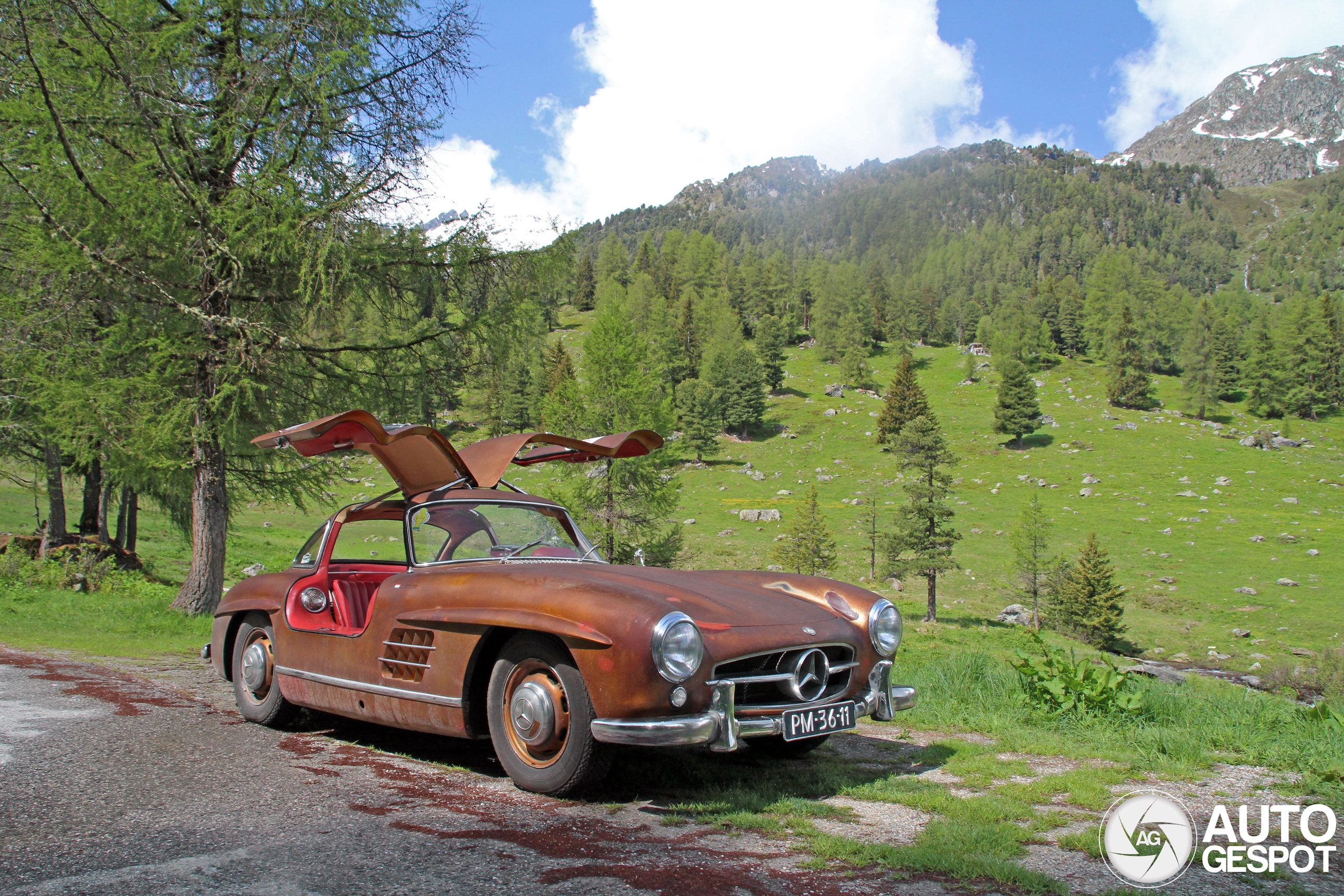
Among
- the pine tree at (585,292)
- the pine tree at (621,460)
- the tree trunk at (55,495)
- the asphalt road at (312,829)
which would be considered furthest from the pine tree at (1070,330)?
the asphalt road at (312,829)

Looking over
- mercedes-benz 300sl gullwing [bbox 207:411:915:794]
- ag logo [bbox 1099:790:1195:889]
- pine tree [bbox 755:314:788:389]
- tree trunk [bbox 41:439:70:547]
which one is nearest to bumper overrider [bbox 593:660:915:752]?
mercedes-benz 300sl gullwing [bbox 207:411:915:794]

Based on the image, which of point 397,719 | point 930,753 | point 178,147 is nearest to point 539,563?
point 397,719

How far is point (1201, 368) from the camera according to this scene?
3157 inches

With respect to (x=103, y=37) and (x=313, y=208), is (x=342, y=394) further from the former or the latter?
(x=103, y=37)

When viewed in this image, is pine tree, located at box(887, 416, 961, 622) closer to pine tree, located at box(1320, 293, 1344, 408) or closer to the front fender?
the front fender

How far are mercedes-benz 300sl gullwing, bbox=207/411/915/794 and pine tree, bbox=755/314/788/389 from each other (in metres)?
79.6

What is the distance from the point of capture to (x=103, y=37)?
398 inches

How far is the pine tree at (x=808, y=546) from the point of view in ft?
121

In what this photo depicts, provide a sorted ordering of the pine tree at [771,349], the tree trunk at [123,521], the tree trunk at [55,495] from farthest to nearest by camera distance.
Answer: the pine tree at [771,349]
the tree trunk at [123,521]
the tree trunk at [55,495]

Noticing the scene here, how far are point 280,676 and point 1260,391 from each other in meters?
99.8

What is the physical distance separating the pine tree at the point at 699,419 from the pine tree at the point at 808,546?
29.7 metres

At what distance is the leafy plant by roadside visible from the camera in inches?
238

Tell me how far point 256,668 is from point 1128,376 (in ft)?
294

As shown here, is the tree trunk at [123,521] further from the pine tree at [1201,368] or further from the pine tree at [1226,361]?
the pine tree at [1226,361]
